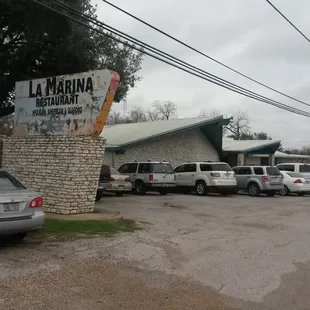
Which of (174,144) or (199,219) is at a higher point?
(174,144)

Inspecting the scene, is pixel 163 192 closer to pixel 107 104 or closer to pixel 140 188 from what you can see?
pixel 140 188

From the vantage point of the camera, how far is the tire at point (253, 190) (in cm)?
2403

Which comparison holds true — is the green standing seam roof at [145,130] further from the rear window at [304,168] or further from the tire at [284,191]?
the tire at [284,191]

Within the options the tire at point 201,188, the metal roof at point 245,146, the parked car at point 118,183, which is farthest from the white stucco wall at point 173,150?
the tire at point 201,188

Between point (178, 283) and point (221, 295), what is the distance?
0.72m

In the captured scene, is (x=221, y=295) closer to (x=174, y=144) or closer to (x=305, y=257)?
(x=305, y=257)

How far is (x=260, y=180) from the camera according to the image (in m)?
23.8

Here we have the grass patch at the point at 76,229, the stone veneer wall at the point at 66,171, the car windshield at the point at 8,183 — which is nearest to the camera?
the car windshield at the point at 8,183

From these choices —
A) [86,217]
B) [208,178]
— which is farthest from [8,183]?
[208,178]

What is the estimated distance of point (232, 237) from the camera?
10359mm

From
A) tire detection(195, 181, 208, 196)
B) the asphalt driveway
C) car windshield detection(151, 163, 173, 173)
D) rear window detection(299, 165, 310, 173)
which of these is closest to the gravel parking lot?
the asphalt driveway

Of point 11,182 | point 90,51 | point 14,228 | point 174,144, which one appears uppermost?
point 90,51

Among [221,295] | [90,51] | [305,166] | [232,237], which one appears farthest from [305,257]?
[305,166]

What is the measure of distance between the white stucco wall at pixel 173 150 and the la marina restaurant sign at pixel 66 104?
11409 mm
